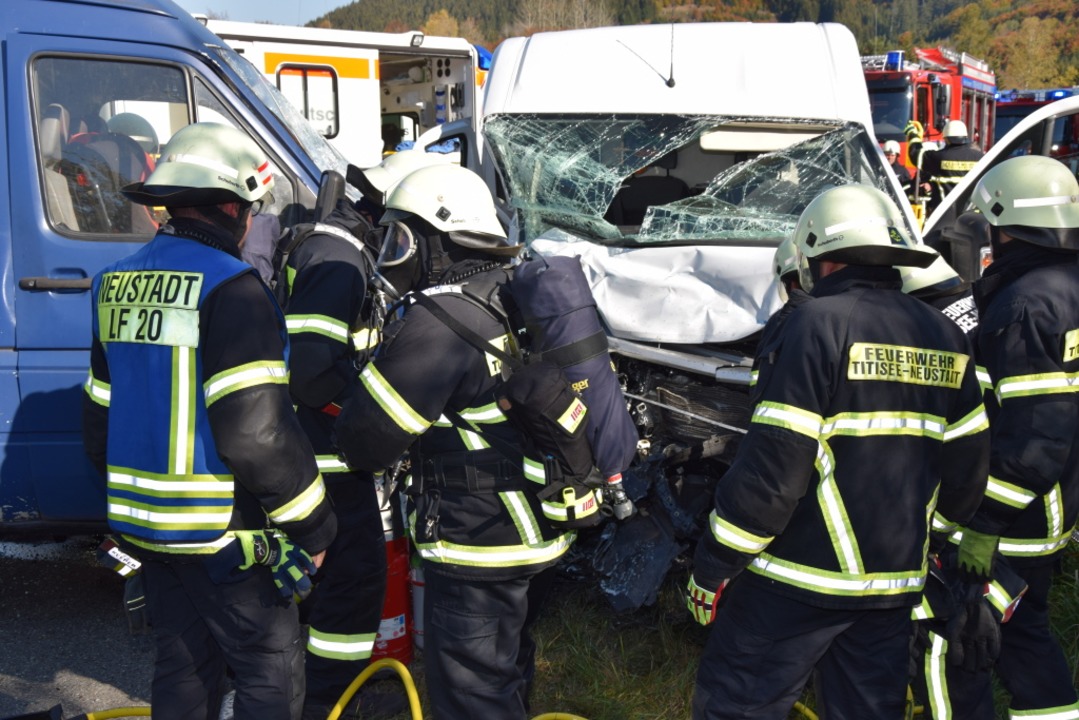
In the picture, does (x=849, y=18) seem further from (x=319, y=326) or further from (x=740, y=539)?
(x=740, y=539)

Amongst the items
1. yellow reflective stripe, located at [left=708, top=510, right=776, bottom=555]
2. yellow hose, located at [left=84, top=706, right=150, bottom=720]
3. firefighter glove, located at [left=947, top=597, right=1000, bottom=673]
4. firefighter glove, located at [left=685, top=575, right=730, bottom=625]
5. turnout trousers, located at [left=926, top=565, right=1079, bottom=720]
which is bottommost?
yellow hose, located at [left=84, top=706, right=150, bottom=720]

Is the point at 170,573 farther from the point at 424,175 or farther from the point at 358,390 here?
the point at 424,175

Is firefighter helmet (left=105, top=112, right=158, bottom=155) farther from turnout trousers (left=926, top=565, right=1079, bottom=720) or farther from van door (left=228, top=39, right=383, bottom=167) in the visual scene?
van door (left=228, top=39, right=383, bottom=167)

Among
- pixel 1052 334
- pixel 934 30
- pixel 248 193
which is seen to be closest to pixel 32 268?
pixel 248 193

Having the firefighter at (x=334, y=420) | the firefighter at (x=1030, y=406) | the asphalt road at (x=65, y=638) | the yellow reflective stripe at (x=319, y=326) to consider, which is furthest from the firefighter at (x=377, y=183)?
the firefighter at (x=1030, y=406)

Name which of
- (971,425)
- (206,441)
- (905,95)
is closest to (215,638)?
(206,441)

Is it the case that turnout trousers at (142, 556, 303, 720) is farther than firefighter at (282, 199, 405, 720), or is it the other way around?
firefighter at (282, 199, 405, 720)

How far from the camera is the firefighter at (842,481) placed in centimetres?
230

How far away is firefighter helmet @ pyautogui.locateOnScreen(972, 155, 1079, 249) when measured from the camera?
9.29 ft

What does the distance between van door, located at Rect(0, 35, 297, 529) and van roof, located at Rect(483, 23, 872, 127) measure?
1843 mm

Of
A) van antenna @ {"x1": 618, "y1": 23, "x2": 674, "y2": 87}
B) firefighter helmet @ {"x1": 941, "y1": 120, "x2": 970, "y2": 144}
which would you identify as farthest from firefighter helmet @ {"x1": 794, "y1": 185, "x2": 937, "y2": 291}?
firefighter helmet @ {"x1": 941, "y1": 120, "x2": 970, "y2": 144}

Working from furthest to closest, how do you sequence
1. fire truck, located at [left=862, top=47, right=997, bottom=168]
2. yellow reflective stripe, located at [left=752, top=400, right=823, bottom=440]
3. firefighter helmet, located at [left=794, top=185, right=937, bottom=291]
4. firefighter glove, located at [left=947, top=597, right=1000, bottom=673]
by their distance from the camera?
fire truck, located at [left=862, top=47, right=997, bottom=168], firefighter glove, located at [left=947, top=597, right=1000, bottom=673], firefighter helmet, located at [left=794, top=185, right=937, bottom=291], yellow reflective stripe, located at [left=752, top=400, right=823, bottom=440]

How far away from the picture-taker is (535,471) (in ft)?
8.68

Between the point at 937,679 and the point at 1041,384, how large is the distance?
89cm
